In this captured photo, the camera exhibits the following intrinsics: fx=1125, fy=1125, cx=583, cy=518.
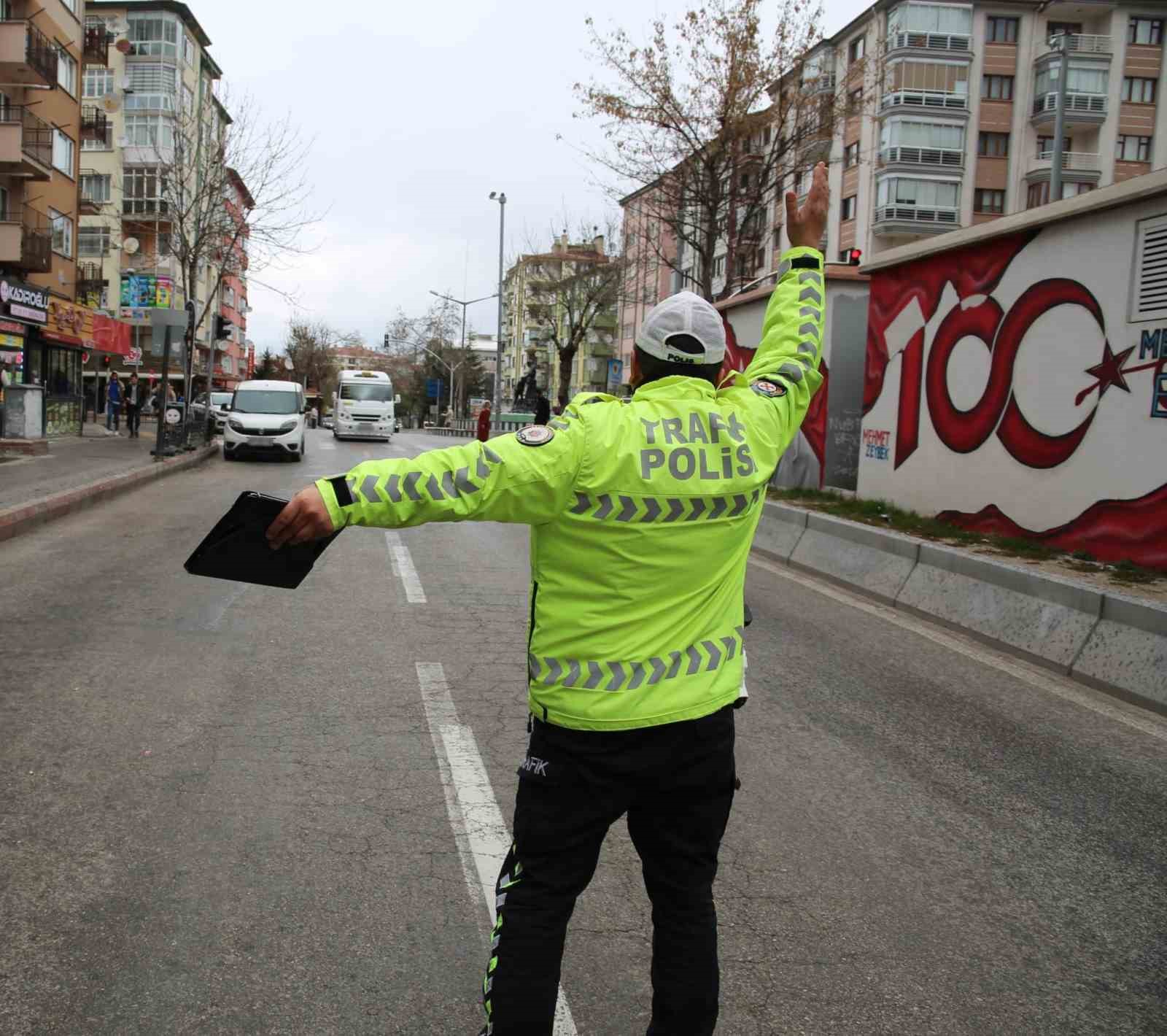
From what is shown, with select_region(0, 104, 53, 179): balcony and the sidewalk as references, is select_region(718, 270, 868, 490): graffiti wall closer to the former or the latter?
the sidewalk

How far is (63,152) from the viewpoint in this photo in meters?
33.9

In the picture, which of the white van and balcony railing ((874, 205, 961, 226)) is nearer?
the white van

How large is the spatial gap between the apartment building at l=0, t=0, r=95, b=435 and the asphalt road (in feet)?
76.2

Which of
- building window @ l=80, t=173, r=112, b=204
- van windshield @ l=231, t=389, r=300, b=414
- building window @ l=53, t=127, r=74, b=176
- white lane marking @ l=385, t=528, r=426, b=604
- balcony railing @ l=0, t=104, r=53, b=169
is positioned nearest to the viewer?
white lane marking @ l=385, t=528, r=426, b=604

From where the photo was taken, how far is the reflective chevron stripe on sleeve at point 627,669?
2.29 m

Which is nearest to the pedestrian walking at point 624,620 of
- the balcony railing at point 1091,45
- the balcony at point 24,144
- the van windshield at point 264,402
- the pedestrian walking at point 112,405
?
the van windshield at point 264,402

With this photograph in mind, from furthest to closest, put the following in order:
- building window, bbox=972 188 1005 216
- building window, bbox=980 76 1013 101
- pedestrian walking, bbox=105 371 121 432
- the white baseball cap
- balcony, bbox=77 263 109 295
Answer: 1. building window, bbox=972 188 1005 216
2. building window, bbox=980 76 1013 101
3. balcony, bbox=77 263 109 295
4. pedestrian walking, bbox=105 371 121 432
5. the white baseball cap

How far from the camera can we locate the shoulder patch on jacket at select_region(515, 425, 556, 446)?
2193 mm

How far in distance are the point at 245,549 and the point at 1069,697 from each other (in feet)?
18.9

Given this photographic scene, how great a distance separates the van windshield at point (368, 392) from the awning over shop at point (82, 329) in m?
8.50

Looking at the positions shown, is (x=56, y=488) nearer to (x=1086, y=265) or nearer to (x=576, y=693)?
(x=1086, y=265)

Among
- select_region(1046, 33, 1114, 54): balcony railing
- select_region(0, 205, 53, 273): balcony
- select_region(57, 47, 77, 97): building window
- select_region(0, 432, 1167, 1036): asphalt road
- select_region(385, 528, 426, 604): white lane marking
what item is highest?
select_region(1046, 33, 1114, 54): balcony railing

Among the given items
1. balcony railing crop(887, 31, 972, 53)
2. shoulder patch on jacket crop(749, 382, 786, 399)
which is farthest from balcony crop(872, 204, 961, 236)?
shoulder patch on jacket crop(749, 382, 786, 399)

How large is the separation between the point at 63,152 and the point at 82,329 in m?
5.29
